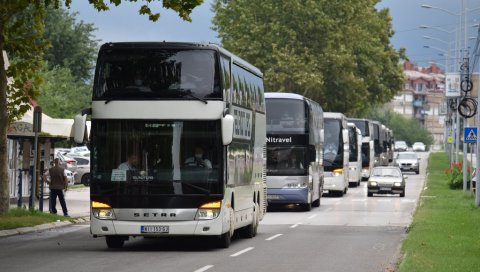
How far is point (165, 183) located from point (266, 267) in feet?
12.5

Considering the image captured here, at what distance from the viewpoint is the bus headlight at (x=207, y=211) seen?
2330 centimetres

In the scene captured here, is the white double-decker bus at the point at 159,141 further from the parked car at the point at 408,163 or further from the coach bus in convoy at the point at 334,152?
the parked car at the point at 408,163

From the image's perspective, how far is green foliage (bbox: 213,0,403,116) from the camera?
81.9 m

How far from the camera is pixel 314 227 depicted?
33.6 metres

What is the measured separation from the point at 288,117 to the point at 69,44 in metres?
51.8

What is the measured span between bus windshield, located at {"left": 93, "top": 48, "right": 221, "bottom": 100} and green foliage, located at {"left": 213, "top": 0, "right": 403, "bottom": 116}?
188 feet

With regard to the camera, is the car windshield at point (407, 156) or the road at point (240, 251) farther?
the car windshield at point (407, 156)

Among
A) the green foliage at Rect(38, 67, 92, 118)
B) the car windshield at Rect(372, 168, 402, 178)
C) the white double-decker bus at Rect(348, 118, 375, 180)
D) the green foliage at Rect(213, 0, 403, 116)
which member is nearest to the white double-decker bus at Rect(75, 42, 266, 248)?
the car windshield at Rect(372, 168, 402, 178)

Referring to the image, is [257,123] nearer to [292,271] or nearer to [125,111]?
[125,111]

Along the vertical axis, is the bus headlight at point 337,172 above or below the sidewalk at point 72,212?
above

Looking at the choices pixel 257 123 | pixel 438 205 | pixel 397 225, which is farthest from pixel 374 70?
pixel 257 123

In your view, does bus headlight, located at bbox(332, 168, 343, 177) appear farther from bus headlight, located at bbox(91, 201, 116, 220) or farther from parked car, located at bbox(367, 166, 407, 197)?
bus headlight, located at bbox(91, 201, 116, 220)

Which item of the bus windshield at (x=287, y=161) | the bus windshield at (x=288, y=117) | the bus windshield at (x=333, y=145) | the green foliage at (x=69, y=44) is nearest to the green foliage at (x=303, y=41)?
the green foliage at (x=69, y=44)

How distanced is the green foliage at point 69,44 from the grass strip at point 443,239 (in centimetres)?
4883
